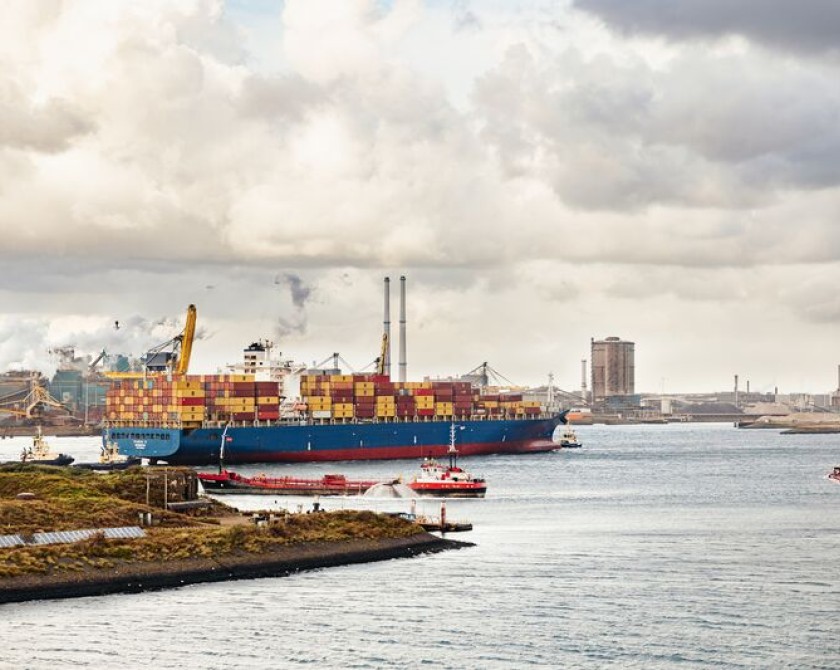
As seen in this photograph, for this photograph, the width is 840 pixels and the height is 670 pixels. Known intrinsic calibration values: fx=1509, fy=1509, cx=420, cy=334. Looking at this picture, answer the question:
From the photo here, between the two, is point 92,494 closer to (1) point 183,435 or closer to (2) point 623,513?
(2) point 623,513

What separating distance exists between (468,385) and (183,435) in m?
48.2

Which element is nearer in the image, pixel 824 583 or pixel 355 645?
pixel 355 645

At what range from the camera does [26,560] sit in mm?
56875

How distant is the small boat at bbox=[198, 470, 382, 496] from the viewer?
105m

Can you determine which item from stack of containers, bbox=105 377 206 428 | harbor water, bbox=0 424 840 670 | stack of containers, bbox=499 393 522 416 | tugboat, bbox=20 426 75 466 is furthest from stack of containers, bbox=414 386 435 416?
harbor water, bbox=0 424 840 670

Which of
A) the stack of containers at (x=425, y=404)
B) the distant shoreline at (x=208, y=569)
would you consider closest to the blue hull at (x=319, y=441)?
the stack of containers at (x=425, y=404)

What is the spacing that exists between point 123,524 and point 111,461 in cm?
7943

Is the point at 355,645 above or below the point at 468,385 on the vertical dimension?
below

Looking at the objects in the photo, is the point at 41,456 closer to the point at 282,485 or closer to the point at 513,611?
the point at 282,485

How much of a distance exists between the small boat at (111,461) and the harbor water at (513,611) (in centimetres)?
5913

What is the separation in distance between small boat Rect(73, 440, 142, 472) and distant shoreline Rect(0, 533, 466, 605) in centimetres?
6945

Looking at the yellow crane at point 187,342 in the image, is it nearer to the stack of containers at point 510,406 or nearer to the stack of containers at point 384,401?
the stack of containers at point 384,401

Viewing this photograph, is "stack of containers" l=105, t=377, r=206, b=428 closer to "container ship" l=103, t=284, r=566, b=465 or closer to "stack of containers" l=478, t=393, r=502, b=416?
"container ship" l=103, t=284, r=566, b=465

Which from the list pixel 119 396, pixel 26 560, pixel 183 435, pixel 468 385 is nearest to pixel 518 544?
pixel 26 560
